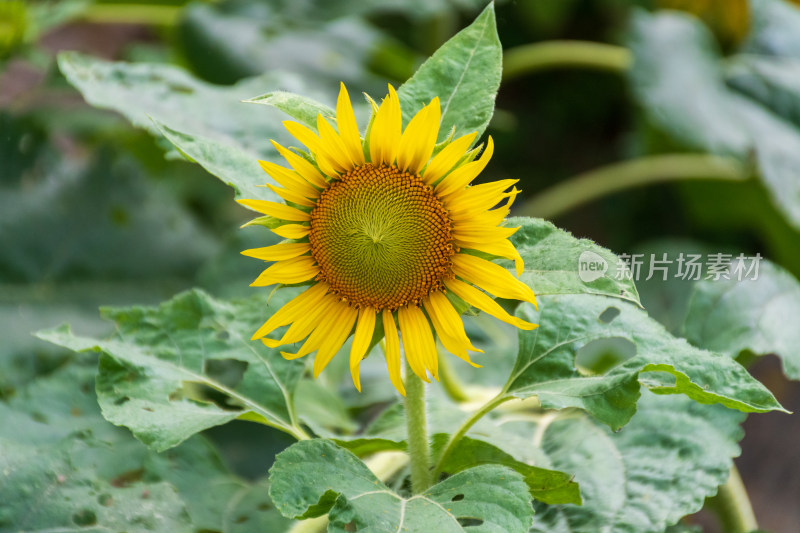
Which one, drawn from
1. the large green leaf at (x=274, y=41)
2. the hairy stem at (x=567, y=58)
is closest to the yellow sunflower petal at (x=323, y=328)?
the large green leaf at (x=274, y=41)

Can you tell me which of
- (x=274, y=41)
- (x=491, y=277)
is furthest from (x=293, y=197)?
(x=274, y=41)

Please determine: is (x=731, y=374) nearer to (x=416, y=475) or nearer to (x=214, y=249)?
(x=416, y=475)

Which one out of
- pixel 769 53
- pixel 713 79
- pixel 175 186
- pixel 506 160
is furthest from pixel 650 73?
pixel 175 186

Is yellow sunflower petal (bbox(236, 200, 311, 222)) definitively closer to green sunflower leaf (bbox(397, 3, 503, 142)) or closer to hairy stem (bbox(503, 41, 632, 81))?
green sunflower leaf (bbox(397, 3, 503, 142))

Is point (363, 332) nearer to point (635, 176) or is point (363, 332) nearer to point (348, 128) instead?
point (348, 128)

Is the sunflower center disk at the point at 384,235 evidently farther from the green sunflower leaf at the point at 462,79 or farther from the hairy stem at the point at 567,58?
the hairy stem at the point at 567,58

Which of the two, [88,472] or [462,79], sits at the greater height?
[462,79]
